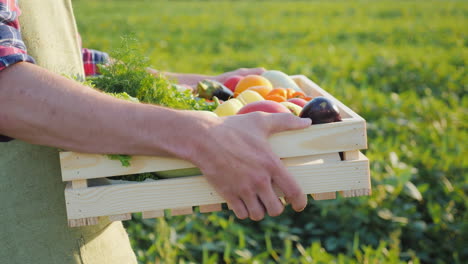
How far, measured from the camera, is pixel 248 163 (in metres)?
1.39

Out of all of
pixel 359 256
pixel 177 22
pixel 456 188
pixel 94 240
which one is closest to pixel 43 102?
pixel 94 240

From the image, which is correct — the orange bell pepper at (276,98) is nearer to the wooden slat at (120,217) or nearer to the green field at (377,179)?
the green field at (377,179)

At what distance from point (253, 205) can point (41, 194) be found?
0.68 m

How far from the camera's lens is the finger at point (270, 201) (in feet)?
4.72

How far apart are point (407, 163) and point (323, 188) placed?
3.03 m

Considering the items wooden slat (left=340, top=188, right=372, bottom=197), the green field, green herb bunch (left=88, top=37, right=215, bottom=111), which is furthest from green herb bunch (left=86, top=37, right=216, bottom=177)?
wooden slat (left=340, top=188, right=372, bottom=197)

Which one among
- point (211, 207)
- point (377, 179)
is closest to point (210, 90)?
point (211, 207)

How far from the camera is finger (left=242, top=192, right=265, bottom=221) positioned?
4.73 ft

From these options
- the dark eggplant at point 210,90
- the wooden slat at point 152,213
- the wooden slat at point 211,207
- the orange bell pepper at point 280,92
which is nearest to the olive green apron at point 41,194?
the wooden slat at point 152,213

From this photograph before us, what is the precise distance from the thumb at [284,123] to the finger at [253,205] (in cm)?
19

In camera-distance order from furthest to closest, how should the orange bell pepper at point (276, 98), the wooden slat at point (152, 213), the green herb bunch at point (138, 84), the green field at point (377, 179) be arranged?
the green field at point (377, 179) < the orange bell pepper at point (276, 98) < the green herb bunch at point (138, 84) < the wooden slat at point (152, 213)

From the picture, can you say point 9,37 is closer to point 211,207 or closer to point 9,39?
point 9,39

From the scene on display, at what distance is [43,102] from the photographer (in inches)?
52.6

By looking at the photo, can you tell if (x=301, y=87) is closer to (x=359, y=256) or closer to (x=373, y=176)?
(x=359, y=256)
